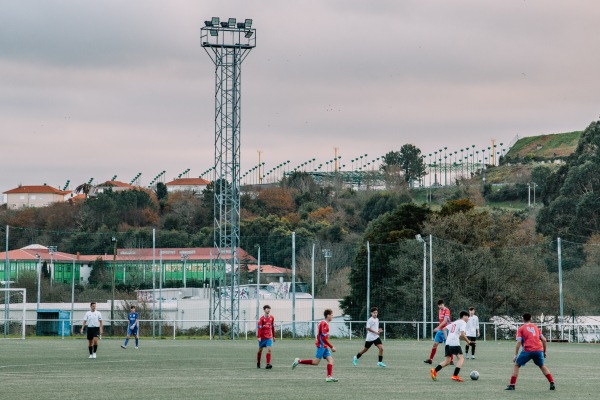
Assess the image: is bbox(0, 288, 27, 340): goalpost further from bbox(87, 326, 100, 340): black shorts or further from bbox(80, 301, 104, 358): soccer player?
bbox(87, 326, 100, 340): black shorts

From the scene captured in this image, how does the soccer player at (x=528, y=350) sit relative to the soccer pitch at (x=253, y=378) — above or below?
above

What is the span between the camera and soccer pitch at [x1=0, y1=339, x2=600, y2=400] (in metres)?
20.6

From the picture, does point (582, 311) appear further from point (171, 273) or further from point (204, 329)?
point (171, 273)

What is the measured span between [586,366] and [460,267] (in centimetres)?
3332

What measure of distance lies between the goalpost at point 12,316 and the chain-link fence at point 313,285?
194 millimetres

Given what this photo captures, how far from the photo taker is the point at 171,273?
88.1 m

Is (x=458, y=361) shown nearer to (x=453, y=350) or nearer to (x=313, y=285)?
(x=453, y=350)

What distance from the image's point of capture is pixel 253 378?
2464 centimetres

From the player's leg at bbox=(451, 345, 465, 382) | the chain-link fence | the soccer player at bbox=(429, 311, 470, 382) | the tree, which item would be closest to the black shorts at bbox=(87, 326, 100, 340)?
the soccer player at bbox=(429, 311, 470, 382)

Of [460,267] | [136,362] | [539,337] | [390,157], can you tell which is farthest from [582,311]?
[390,157]

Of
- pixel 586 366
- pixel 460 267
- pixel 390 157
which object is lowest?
pixel 586 366

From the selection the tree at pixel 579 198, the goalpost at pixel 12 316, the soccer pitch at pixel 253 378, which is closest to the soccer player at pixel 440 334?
the soccer pitch at pixel 253 378

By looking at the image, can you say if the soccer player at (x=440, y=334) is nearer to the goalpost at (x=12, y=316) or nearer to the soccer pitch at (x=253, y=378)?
the soccer pitch at (x=253, y=378)

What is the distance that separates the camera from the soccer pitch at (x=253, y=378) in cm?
2061
